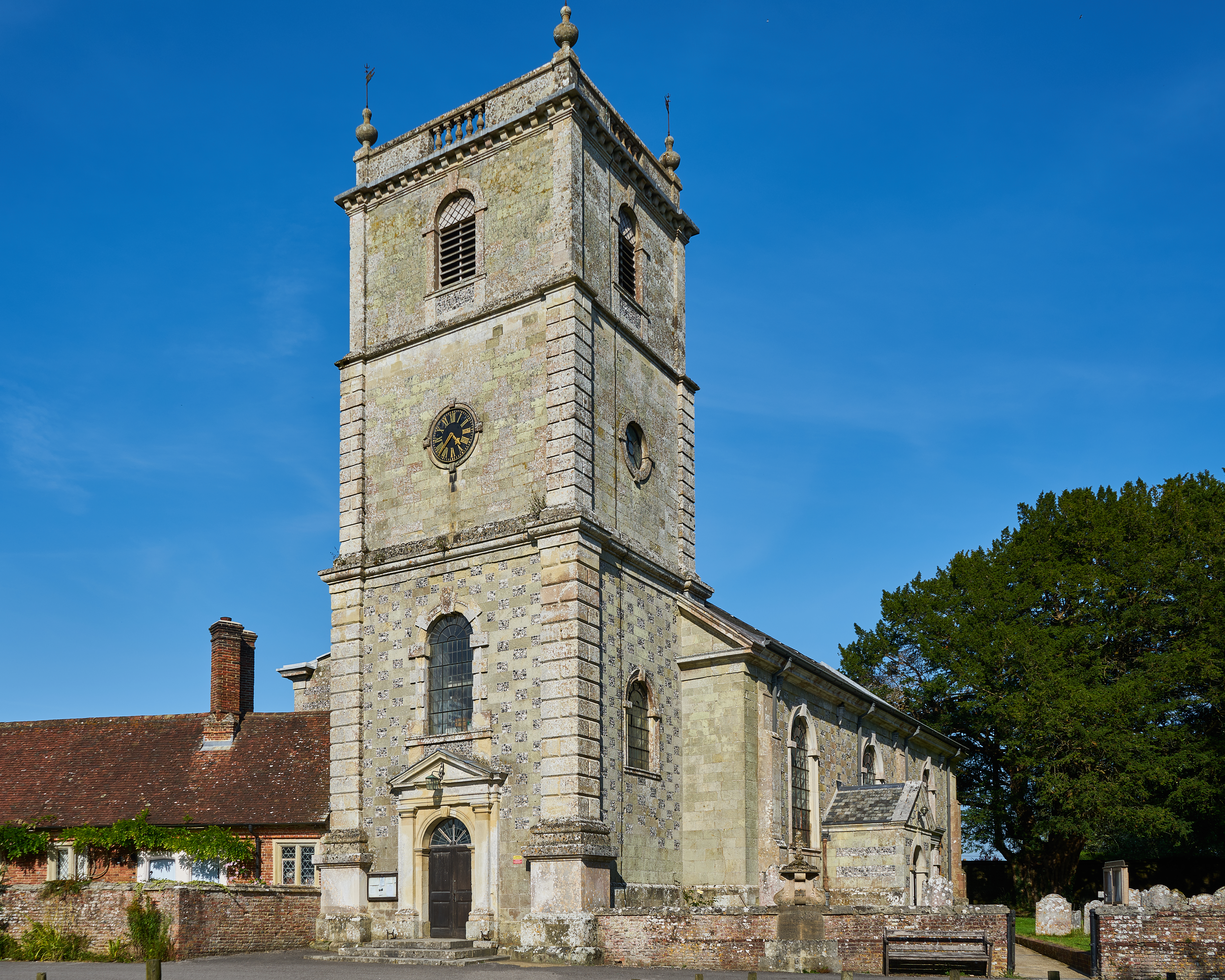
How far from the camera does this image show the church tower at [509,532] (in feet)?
69.1

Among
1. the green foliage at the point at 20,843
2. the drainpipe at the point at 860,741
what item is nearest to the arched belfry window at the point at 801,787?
the drainpipe at the point at 860,741

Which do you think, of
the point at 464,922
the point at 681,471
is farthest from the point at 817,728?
the point at 464,922

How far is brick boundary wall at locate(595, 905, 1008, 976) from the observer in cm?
1689

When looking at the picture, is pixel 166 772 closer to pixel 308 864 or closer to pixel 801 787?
pixel 308 864

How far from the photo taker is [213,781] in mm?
26594

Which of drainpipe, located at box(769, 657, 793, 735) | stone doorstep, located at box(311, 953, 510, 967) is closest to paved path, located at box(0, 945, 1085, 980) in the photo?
stone doorstep, located at box(311, 953, 510, 967)

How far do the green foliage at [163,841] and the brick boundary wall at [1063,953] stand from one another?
54.9 ft

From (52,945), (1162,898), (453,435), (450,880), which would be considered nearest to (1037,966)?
(1162,898)

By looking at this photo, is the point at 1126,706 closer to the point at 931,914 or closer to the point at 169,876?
the point at 931,914

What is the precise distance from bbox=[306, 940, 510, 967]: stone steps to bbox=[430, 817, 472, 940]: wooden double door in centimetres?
55

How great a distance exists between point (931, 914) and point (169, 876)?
16.8 meters

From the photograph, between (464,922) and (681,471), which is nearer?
(464,922)

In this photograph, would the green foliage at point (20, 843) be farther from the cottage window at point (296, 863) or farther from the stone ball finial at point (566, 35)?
the stone ball finial at point (566, 35)

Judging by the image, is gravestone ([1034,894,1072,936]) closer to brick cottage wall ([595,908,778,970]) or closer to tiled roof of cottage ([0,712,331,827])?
brick cottage wall ([595,908,778,970])
